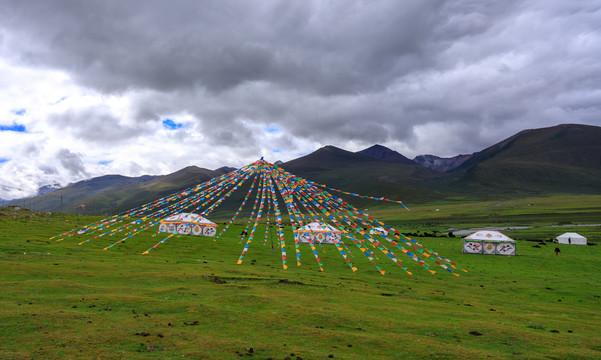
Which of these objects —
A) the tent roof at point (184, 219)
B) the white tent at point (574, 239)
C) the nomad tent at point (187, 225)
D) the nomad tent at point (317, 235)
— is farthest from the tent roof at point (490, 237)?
the tent roof at point (184, 219)

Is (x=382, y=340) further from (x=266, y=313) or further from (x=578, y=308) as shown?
(x=578, y=308)

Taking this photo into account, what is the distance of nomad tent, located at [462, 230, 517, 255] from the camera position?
190 feet

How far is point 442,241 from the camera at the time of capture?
250ft

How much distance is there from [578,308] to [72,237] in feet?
141

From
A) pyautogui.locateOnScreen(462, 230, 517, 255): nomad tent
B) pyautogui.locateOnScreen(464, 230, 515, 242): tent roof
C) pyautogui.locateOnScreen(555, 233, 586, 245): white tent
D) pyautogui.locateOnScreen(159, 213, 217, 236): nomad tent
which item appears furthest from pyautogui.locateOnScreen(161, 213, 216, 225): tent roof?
pyautogui.locateOnScreen(555, 233, 586, 245): white tent

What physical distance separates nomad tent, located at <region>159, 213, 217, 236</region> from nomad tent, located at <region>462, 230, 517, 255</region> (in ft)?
136

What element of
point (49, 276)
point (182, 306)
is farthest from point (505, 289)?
point (49, 276)

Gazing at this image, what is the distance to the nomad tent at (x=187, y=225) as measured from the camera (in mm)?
64312

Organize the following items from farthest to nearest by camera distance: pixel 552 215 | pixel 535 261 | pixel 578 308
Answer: pixel 552 215 < pixel 535 261 < pixel 578 308

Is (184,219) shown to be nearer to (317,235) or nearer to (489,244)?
(317,235)

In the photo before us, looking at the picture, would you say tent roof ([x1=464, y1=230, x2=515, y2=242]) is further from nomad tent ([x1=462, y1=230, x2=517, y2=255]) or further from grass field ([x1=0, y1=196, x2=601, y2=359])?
grass field ([x1=0, y1=196, x2=601, y2=359])

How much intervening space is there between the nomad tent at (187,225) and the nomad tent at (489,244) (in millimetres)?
41359

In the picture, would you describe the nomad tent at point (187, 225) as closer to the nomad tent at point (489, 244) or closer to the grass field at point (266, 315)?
the grass field at point (266, 315)

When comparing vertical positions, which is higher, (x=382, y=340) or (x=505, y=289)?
(x=382, y=340)
